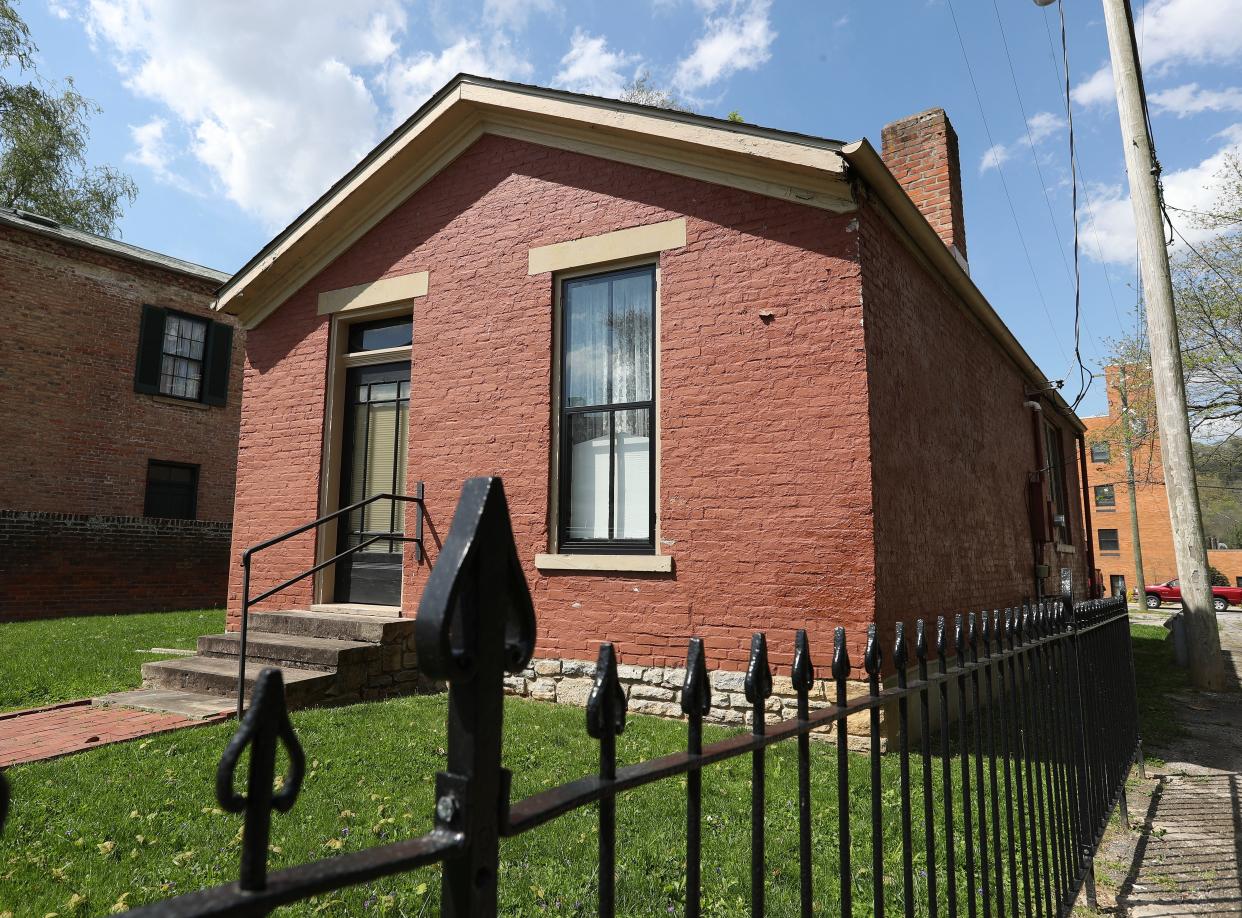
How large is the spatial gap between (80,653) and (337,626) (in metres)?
3.42

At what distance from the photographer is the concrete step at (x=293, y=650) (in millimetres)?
6672

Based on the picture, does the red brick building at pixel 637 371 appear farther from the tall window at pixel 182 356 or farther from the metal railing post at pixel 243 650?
the tall window at pixel 182 356

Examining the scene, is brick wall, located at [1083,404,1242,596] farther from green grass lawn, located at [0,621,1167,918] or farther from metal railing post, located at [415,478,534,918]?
metal railing post, located at [415,478,534,918]

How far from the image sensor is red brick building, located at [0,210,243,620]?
13.6 metres

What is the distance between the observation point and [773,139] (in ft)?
20.8

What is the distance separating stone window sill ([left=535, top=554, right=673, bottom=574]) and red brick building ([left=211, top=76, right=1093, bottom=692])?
2 cm

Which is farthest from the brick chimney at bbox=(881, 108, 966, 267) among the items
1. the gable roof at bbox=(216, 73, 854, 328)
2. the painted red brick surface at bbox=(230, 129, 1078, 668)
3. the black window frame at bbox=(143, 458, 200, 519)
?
the black window frame at bbox=(143, 458, 200, 519)

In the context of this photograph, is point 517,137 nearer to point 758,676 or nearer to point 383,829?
point 383,829

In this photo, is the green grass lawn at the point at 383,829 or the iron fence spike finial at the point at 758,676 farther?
the green grass lawn at the point at 383,829

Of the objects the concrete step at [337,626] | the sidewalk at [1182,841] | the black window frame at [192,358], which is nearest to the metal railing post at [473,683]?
the sidewalk at [1182,841]

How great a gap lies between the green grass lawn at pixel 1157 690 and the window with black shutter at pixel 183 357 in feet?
57.8

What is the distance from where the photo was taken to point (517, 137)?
8.02 meters

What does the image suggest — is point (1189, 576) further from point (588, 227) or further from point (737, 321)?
point (588, 227)

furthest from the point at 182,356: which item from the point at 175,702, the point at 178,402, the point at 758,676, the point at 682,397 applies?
the point at 758,676
